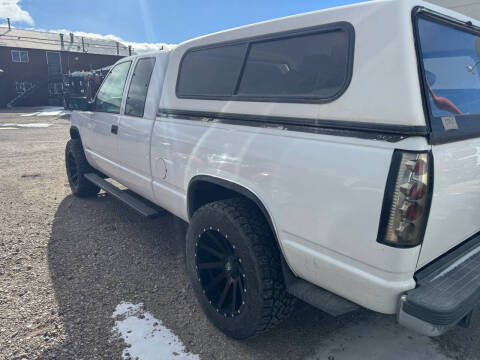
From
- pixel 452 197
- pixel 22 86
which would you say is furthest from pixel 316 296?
pixel 22 86

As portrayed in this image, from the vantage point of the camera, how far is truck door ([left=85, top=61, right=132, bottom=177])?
13.0 feet

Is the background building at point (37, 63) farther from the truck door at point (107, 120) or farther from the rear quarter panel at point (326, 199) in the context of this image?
the rear quarter panel at point (326, 199)

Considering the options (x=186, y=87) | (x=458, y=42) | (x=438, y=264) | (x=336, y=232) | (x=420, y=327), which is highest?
(x=458, y=42)

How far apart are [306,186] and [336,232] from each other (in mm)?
268

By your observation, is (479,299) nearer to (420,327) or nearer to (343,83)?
(420,327)

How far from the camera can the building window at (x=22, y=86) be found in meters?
33.1

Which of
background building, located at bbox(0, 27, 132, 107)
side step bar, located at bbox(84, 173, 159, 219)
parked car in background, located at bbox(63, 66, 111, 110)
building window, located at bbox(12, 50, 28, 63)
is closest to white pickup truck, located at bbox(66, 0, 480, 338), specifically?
side step bar, located at bbox(84, 173, 159, 219)

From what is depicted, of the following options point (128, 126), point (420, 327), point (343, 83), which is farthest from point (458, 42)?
point (128, 126)

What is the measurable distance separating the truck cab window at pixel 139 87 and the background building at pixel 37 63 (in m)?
32.2

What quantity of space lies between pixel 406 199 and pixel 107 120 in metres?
3.52

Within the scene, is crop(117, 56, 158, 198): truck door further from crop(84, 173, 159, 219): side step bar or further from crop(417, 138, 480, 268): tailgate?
crop(417, 138, 480, 268): tailgate

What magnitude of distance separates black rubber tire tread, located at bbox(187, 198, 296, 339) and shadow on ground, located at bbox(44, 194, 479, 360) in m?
0.32

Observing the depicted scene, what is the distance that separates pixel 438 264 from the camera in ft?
5.95

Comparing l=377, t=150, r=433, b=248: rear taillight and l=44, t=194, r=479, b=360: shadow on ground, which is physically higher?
l=377, t=150, r=433, b=248: rear taillight
